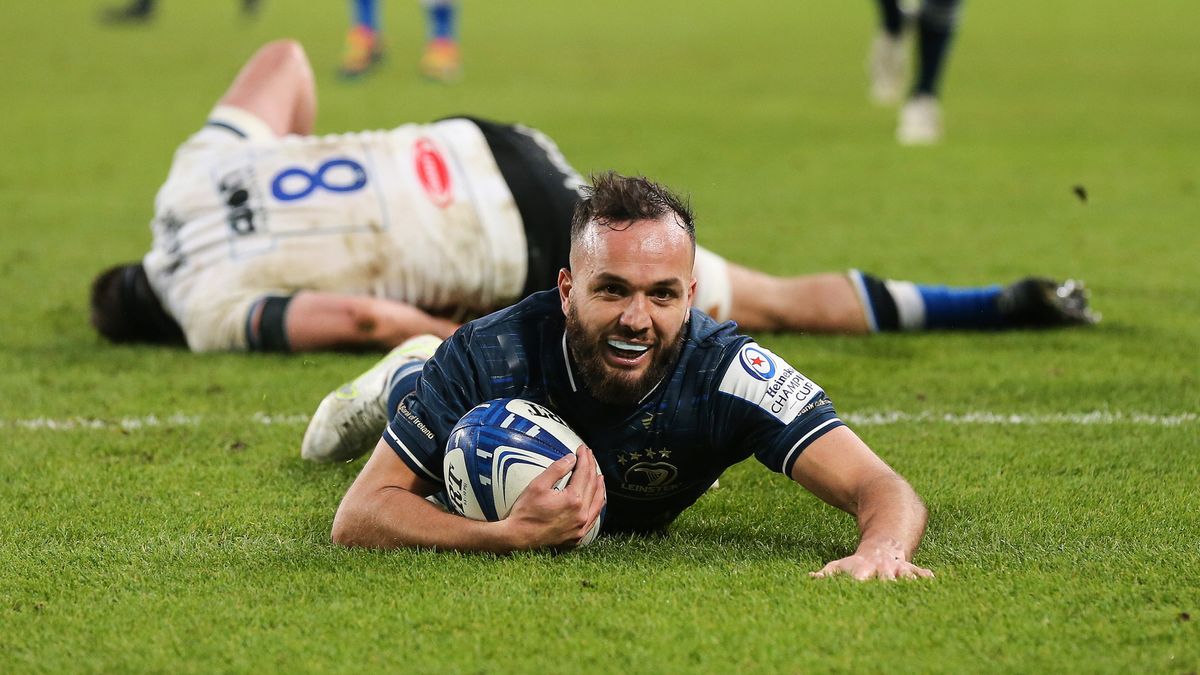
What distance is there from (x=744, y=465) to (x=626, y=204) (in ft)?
4.86

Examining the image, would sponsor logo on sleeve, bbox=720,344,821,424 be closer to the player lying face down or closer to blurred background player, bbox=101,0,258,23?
the player lying face down

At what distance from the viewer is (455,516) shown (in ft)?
13.4

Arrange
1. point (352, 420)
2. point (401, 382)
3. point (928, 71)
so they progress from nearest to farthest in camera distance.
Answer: point (401, 382), point (352, 420), point (928, 71)

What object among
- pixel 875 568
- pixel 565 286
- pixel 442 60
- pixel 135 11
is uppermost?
pixel 565 286

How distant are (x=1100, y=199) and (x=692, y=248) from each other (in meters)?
7.18

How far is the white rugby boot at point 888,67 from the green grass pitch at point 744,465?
31.6 inches

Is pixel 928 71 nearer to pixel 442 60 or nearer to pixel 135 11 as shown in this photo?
pixel 442 60

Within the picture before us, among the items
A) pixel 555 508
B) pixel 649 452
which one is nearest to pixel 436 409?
pixel 555 508

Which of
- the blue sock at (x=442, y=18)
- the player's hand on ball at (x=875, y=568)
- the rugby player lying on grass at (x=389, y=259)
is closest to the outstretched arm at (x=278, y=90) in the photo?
the rugby player lying on grass at (x=389, y=259)

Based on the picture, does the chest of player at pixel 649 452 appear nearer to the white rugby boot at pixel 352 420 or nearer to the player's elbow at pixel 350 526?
the player's elbow at pixel 350 526

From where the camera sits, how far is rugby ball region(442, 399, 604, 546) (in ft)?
13.1

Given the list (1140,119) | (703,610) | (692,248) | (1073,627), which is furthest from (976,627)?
(1140,119)

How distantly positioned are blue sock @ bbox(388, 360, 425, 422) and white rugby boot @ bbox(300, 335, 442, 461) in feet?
0.12

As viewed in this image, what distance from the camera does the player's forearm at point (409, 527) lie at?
4.00m
